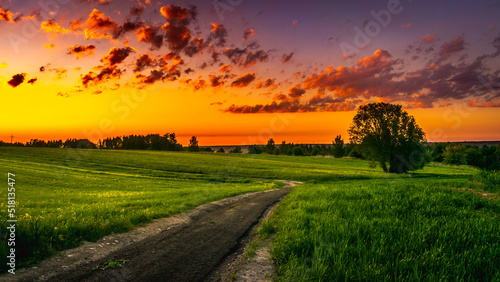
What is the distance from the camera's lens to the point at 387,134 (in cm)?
5578

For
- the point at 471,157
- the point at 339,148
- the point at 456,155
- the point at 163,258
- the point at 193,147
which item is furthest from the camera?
the point at 193,147

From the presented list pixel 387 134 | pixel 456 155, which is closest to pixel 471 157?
pixel 456 155

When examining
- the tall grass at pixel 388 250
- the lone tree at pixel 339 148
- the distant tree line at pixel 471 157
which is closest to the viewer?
the tall grass at pixel 388 250

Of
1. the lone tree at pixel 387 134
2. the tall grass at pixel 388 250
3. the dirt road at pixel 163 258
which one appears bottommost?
the dirt road at pixel 163 258

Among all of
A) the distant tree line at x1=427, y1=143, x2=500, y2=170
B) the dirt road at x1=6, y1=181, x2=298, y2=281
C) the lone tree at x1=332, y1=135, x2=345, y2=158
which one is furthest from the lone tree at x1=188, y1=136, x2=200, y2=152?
the dirt road at x1=6, y1=181, x2=298, y2=281

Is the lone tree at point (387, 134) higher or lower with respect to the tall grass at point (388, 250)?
higher

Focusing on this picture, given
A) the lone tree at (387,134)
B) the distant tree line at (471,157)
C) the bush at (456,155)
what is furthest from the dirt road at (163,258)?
the bush at (456,155)

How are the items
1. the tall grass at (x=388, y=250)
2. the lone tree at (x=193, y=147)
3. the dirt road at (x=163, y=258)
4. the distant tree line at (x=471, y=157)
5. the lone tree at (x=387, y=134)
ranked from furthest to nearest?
1. the lone tree at (x=193, y=147)
2. the distant tree line at (x=471, y=157)
3. the lone tree at (x=387, y=134)
4. the dirt road at (x=163, y=258)
5. the tall grass at (x=388, y=250)

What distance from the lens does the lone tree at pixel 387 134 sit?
55.4 m

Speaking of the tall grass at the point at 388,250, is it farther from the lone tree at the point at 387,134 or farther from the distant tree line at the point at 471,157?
the distant tree line at the point at 471,157

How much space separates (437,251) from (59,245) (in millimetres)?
11093

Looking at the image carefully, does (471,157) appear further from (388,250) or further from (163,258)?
(163,258)

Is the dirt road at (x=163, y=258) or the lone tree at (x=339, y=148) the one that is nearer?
the dirt road at (x=163, y=258)

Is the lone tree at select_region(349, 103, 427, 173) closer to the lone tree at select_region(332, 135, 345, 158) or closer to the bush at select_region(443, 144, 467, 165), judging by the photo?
the bush at select_region(443, 144, 467, 165)
